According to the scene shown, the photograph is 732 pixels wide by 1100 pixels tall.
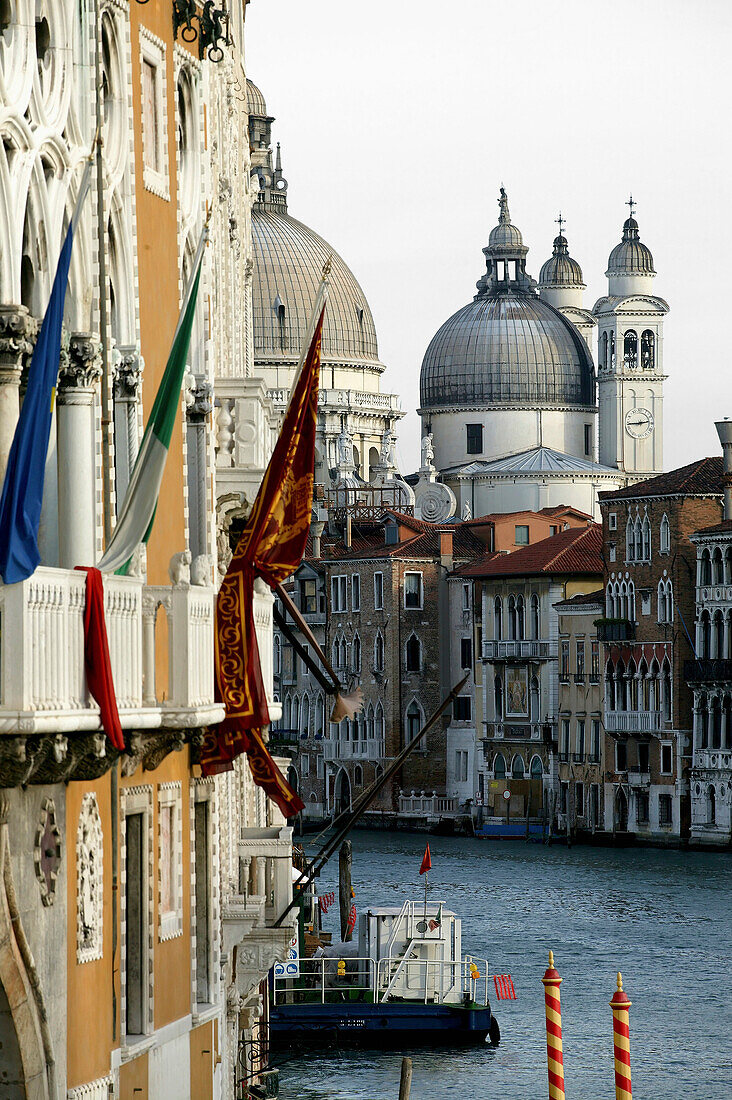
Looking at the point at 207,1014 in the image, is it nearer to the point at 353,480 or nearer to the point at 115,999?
the point at 115,999

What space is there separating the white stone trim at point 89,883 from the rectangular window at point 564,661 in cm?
6223

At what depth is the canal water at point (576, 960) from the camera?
28781 millimetres

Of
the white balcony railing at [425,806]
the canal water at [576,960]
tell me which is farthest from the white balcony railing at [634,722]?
the white balcony railing at [425,806]

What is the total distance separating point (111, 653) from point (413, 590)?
70.0m

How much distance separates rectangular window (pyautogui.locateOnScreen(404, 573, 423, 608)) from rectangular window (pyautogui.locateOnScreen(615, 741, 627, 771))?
42.7 ft

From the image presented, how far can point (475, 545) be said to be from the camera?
8419 centimetres

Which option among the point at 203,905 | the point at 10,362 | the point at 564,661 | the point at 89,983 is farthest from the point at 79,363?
the point at 564,661

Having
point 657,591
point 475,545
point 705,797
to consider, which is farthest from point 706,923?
point 475,545

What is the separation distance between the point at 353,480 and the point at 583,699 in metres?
25.8

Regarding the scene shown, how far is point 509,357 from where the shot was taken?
104m

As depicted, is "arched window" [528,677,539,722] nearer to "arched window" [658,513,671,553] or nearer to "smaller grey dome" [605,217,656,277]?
"arched window" [658,513,671,553]

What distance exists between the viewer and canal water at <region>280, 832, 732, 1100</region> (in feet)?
94.4

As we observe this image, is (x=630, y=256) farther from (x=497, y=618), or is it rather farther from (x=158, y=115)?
(x=158, y=115)

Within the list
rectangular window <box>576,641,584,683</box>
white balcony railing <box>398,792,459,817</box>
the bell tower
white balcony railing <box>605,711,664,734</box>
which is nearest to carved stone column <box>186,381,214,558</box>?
white balcony railing <box>605,711,664,734</box>
